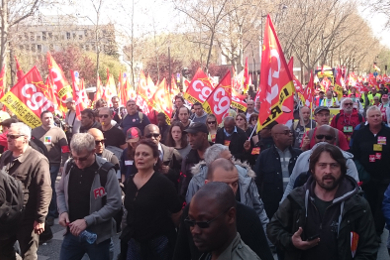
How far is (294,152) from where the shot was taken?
17.8ft

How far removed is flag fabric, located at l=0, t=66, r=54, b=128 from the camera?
8.36 m

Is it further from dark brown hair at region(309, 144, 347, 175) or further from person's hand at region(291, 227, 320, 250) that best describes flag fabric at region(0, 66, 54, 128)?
person's hand at region(291, 227, 320, 250)

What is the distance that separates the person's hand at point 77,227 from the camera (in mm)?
3820

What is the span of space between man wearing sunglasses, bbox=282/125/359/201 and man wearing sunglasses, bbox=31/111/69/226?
4.26 m

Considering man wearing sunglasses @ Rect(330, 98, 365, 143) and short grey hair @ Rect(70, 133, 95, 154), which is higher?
short grey hair @ Rect(70, 133, 95, 154)

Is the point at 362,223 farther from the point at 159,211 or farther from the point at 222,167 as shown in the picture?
the point at 159,211

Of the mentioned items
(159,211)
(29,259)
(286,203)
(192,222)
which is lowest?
(29,259)

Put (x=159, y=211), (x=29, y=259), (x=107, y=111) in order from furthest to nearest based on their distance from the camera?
(x=107, y=111) < (x=29, y=259) < (x=159, y=211)

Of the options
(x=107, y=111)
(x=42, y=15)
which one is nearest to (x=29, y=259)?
(x=107, y=111)

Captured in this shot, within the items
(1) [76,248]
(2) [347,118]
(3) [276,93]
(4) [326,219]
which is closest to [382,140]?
(3) [276,93]

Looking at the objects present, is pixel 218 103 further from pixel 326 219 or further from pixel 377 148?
pixel 326 219

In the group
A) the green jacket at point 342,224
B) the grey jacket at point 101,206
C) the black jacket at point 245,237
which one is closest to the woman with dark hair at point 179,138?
the grey jacket at point 101,206

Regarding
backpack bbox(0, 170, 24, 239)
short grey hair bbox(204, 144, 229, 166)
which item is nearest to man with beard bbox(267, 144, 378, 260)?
short grey hair bbox(204, 144, 229, 166)

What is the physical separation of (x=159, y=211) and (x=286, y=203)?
112 centimetres
